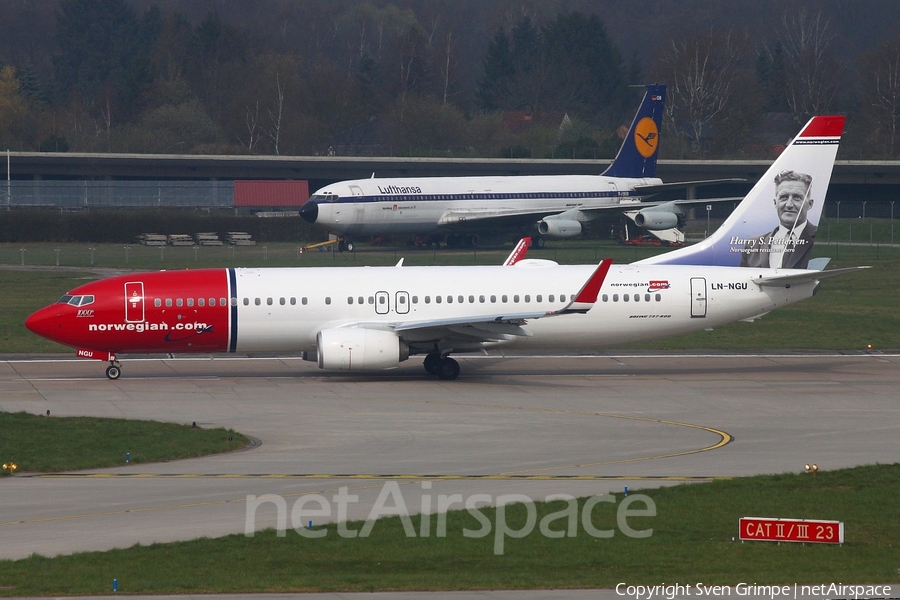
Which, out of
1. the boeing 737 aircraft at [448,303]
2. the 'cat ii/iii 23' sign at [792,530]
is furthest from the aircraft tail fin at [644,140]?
the 'cat ii/iii 23' sign at [792,530]

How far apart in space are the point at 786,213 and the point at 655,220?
43556mm

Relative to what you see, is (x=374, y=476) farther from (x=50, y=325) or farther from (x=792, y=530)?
(x=50, y=325)

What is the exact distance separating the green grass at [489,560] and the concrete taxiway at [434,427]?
4.60 ft

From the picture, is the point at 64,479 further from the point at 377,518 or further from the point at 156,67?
the point at 156,67

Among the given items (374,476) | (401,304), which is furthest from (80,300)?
(374,476)

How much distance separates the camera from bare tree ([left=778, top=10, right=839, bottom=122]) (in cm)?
15462

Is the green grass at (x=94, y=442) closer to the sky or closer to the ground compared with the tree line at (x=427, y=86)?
closer to the ground

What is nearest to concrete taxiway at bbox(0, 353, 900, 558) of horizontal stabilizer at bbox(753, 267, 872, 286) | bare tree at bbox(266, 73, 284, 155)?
horizontal stabilizer at bbox(753, 267, 872, 286)

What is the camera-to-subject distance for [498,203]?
3282 inches

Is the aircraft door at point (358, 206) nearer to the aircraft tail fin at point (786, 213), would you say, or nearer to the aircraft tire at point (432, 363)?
the aircraft tail fin at point (786, 213)

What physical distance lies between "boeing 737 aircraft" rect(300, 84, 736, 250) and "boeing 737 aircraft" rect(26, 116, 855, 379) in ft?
142

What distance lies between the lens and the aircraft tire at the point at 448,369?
3541 cm

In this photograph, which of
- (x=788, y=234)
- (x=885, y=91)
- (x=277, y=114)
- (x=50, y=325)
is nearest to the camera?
(x=50, y=325)

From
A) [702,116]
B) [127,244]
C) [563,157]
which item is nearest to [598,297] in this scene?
[127,244]
